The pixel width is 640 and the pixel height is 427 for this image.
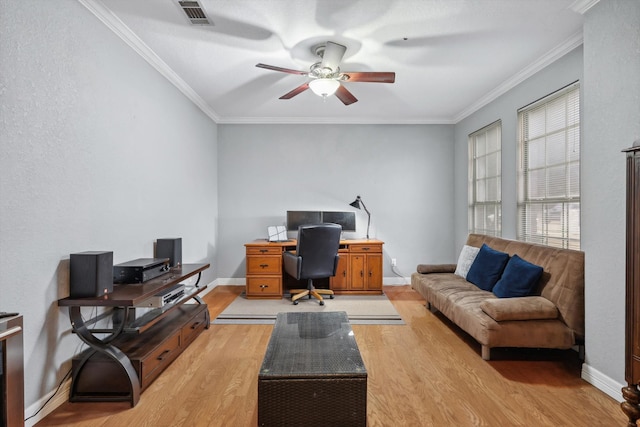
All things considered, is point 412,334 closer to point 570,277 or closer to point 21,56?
point 570,277

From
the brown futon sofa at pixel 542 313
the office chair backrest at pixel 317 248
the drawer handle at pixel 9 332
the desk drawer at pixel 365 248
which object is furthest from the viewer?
the desk drawer at pixel 365 248

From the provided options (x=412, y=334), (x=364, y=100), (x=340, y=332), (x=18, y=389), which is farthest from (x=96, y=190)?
(x=364, y=100)

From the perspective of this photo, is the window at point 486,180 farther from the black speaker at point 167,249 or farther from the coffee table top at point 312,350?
the black speaker at point 167,249

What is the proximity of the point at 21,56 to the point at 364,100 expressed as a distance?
11.2ft

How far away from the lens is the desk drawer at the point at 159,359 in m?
2.16

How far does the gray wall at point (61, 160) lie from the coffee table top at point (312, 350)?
1.33 m

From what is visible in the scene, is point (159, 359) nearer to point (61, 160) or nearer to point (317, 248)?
point (61, 160)

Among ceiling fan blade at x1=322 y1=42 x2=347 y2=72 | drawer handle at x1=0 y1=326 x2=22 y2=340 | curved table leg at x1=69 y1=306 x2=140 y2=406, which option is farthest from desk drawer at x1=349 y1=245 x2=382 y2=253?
drawer handle at x1=0 y1=326 x2=22 y2=340

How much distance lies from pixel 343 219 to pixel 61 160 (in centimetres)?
366

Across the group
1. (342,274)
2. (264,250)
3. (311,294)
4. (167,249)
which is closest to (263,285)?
(264,250)

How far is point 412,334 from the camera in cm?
319

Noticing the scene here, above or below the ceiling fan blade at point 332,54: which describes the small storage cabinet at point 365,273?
below

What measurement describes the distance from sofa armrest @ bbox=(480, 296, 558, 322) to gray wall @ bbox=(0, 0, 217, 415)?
2964 mm

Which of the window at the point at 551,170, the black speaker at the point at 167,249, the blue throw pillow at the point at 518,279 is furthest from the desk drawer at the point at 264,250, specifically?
the window at the point at 551,170
